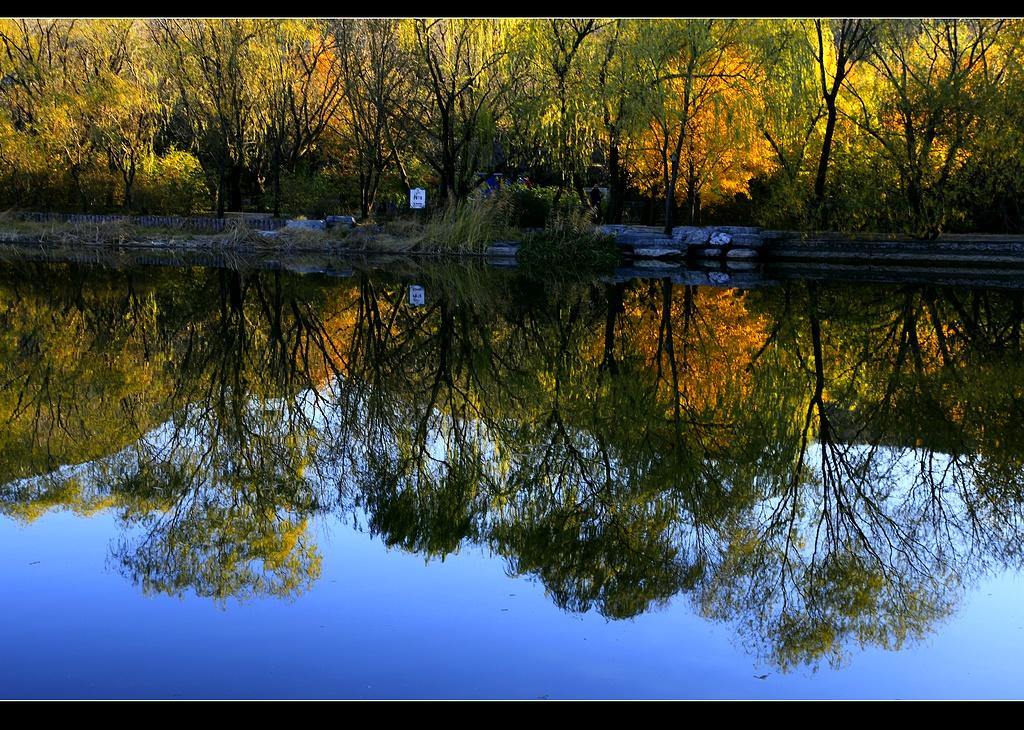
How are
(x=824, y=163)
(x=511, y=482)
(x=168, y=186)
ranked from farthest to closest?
(x=168, y=186)
(x=824, y=163)
(x=511, y=482)

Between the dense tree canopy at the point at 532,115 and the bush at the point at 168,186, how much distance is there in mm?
65

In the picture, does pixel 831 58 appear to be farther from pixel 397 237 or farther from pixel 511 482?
pixel 511 482

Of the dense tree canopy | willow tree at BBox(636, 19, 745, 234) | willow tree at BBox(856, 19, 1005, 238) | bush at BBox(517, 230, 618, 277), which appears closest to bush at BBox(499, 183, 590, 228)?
the dense tree canopy

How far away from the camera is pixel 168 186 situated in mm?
28375

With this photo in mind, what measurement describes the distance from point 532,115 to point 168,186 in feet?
37.7

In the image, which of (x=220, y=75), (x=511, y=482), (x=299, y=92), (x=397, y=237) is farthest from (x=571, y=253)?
(x=511, y=482)

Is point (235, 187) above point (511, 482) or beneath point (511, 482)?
above

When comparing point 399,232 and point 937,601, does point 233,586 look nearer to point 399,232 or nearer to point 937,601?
point 937,601

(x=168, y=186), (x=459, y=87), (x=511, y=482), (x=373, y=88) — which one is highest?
(x=373, y=88)

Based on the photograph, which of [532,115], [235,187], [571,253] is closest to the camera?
[571,253]

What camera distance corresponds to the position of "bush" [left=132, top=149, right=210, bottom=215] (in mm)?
28156

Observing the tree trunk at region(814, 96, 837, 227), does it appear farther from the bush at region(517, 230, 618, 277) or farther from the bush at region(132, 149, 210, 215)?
the bush at region(132, 149, 210, 215)
